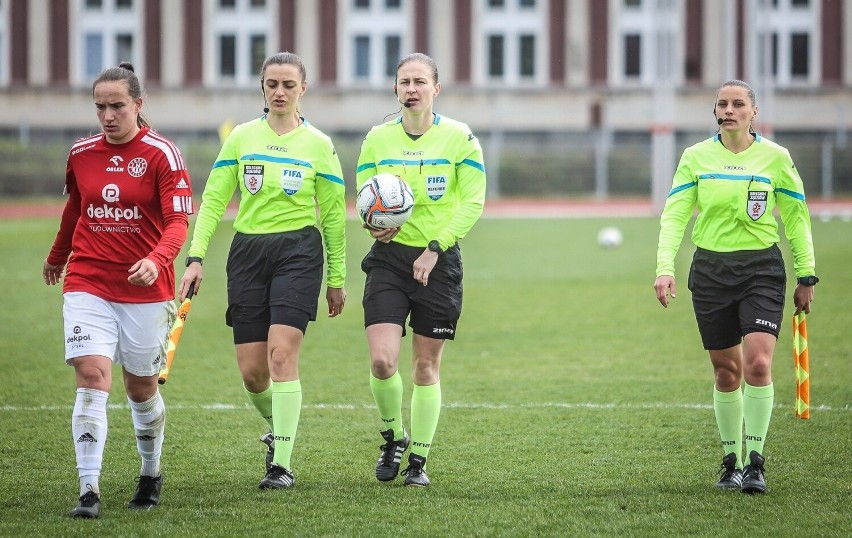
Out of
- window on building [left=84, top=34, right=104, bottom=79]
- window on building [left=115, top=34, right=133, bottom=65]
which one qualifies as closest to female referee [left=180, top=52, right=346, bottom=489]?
window on building [left=115, top=34, right=133, bottom=65]

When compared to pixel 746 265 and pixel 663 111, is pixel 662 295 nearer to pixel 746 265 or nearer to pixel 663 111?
pixel 746 265

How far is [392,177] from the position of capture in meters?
6.77

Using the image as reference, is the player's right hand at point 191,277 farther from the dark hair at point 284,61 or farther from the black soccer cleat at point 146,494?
the dark hair at point 284,61

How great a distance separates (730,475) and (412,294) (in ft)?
6.38

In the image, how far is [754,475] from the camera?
259 inches

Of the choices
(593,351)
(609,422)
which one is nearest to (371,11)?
(593,351)

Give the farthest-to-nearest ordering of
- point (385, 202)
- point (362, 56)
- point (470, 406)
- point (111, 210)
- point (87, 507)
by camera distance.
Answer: point (362, 56)
point (470, 406)
point (385, 202)
point (111, 210)
point (87, 507)

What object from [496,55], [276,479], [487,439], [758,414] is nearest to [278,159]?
[276,479]

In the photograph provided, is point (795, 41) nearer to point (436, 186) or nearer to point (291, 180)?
point (436, 186)

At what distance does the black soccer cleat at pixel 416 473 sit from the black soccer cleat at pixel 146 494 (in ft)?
4.29

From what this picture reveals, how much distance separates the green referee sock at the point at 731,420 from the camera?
6.90 m

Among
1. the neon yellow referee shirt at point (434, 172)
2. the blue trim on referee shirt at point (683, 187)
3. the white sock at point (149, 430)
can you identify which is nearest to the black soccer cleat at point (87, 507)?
the white sock at point (149, 430)

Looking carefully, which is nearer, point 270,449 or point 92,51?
point 270,449

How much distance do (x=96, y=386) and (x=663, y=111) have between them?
99.9 feet
